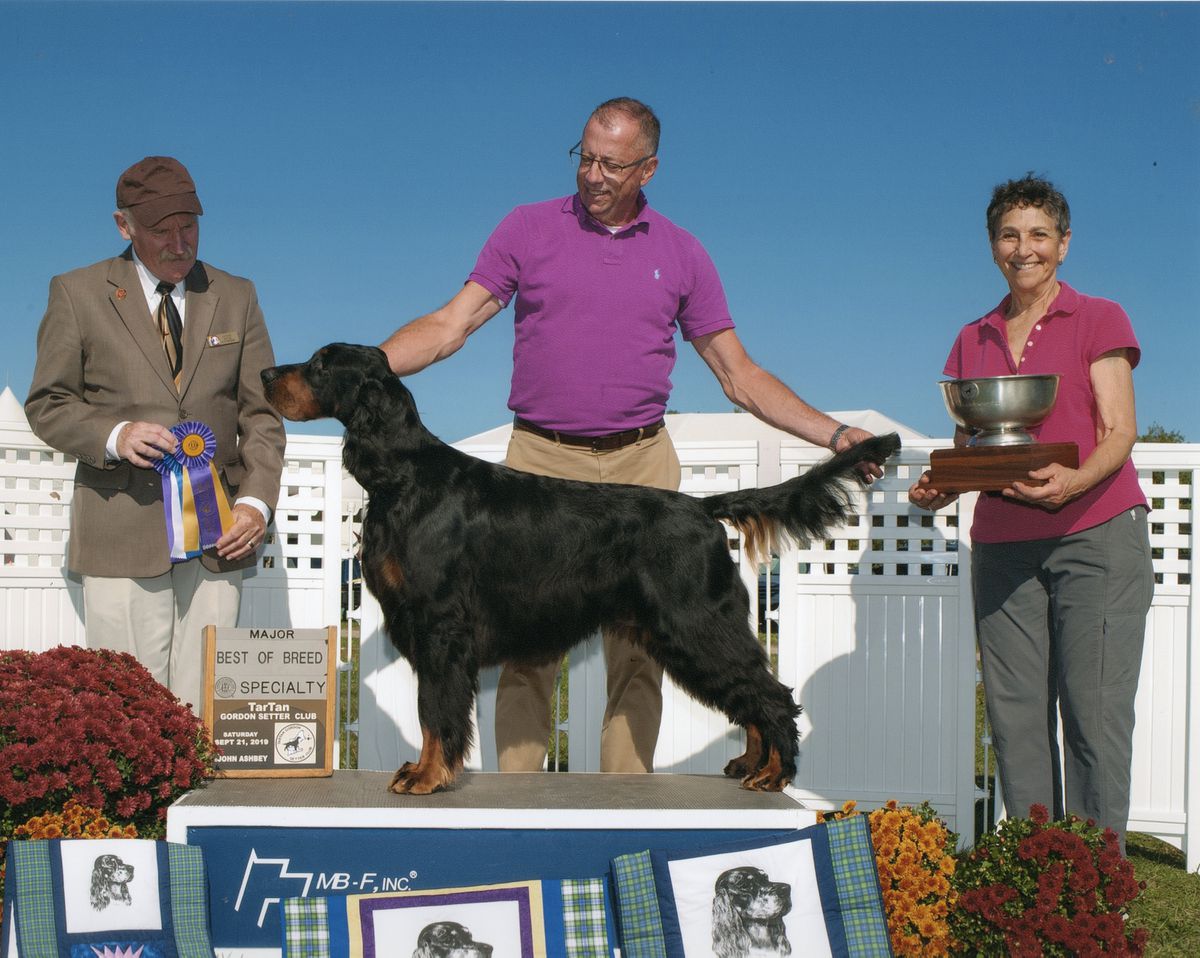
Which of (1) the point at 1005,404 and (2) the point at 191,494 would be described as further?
(2) the point at 191,494

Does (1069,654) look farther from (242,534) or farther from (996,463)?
(242,534)

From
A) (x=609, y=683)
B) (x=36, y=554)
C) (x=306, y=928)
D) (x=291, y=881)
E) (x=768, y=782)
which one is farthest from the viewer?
(x=36, y=554)

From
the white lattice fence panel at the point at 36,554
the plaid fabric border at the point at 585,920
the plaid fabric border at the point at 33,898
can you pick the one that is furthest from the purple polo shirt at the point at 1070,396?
the white lattice fence panel at the point at 36,554

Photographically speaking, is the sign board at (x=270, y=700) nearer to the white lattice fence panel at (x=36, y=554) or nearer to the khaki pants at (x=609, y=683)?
the khaki pants at (x=609, y=683)

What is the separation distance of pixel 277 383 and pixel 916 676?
2.75 m

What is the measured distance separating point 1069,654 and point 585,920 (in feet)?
4.81

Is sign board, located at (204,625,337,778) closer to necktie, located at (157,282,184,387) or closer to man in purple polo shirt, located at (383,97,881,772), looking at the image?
man in purple polo shirt, located at (383,97,881,772)

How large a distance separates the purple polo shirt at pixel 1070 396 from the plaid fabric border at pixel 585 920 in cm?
147

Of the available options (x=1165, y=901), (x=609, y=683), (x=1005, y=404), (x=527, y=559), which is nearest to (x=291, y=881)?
(x=527, y=559)

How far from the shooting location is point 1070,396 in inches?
118

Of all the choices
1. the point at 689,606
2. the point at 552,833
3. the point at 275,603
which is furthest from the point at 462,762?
the point at 275,603

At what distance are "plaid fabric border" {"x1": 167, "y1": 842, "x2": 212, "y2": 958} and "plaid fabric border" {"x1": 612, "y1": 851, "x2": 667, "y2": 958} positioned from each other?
0.84 metres

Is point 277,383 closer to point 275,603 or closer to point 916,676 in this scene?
point 275,603

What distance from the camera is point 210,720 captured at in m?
2.88
